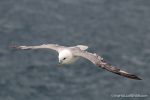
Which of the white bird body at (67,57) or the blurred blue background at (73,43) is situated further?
the blurred blue background at (73,43)

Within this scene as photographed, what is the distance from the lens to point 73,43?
2181 inches

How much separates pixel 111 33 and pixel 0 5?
40.5 ft

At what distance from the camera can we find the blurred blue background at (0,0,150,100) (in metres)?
54.0

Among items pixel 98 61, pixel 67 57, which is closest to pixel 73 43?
pixel 67 57

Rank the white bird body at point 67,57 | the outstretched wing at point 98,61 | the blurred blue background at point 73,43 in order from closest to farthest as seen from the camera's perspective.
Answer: the outstretched wing at point 98,61 → the white bird body at point 67,57 → the blurred blue background at point 73,43

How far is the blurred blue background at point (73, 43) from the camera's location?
54000 mm

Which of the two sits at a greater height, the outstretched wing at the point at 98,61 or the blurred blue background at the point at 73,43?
the blurred blue background at the point at 73,43

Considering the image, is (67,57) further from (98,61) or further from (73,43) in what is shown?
(73,43)

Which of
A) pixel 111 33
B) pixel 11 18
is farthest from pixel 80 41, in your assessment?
pixel 11 18

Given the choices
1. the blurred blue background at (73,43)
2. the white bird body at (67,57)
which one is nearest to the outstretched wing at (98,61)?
the white bird body at (67,57)

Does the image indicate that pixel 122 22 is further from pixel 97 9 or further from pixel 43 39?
pixel 43 39

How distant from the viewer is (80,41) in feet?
184

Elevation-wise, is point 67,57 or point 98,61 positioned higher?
point 67,57

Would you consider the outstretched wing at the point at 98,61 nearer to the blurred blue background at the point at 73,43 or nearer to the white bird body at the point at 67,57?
the white bird body at the point at 67,57
